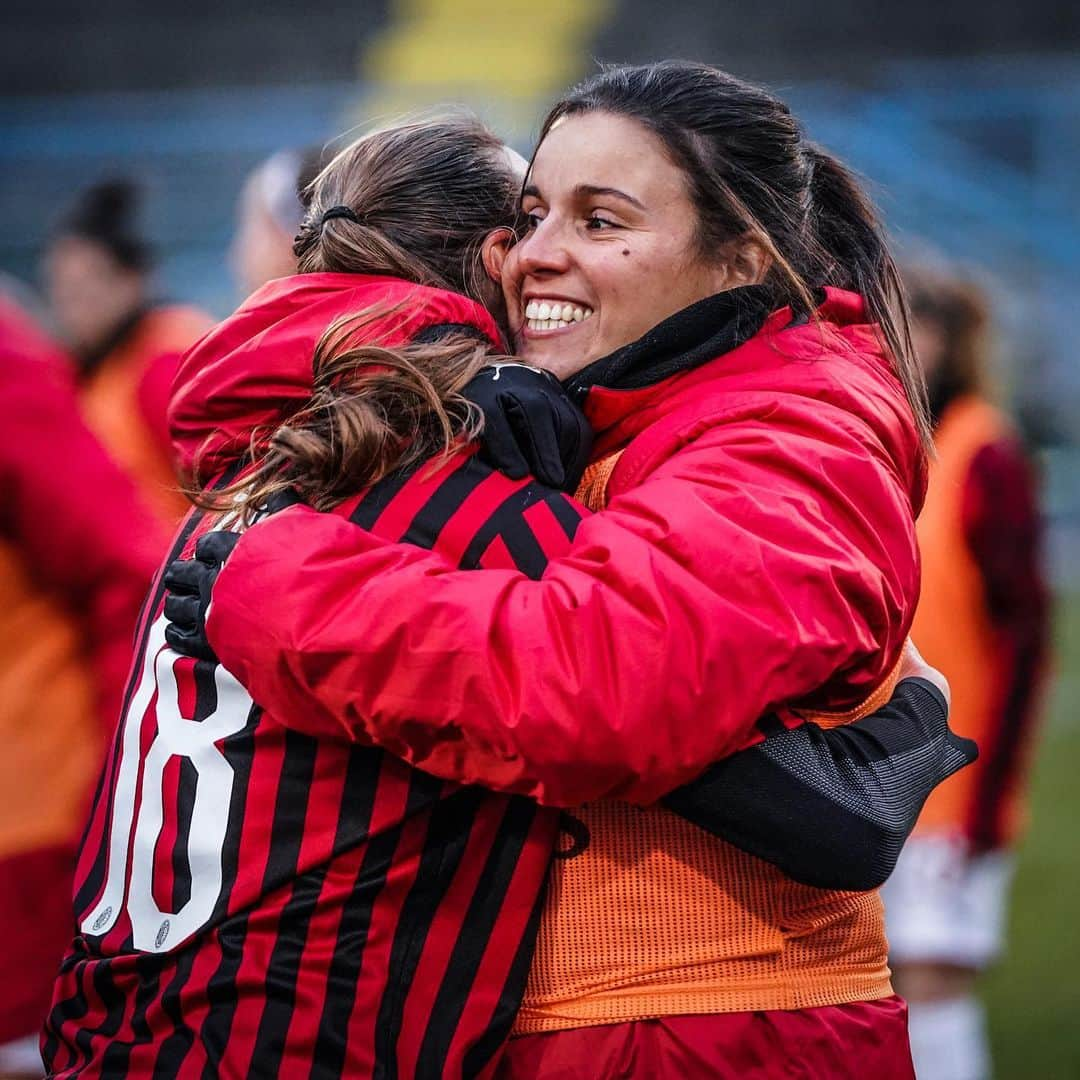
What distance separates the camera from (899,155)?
607 inches

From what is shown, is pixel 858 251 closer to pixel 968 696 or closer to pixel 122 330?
pixel 968 696

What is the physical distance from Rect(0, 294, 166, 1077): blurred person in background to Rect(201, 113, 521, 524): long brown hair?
4.34ft

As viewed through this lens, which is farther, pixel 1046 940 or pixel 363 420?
pixel 1046 940

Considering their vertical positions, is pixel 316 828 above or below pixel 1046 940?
above

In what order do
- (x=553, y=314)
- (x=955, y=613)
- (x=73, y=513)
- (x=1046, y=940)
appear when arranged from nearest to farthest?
(x=553, y=314) → (x=73, y=513) → (x=955, y=613) → (x=1046, y=940)

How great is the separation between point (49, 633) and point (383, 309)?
6.28 ft

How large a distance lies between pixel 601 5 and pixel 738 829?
17.0 meters

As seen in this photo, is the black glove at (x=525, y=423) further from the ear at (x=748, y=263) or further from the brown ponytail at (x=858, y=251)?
the brown ponytail at (x=858, y=251)

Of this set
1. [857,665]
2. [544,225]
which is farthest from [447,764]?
[544,225]

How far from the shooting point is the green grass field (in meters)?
4.98

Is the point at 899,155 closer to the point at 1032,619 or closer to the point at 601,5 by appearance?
the point at 601,5

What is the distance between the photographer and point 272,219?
3.30 metres

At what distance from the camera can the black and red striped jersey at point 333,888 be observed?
1.70 metres

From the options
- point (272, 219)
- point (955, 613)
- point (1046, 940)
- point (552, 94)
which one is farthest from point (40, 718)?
point (552, 94)
